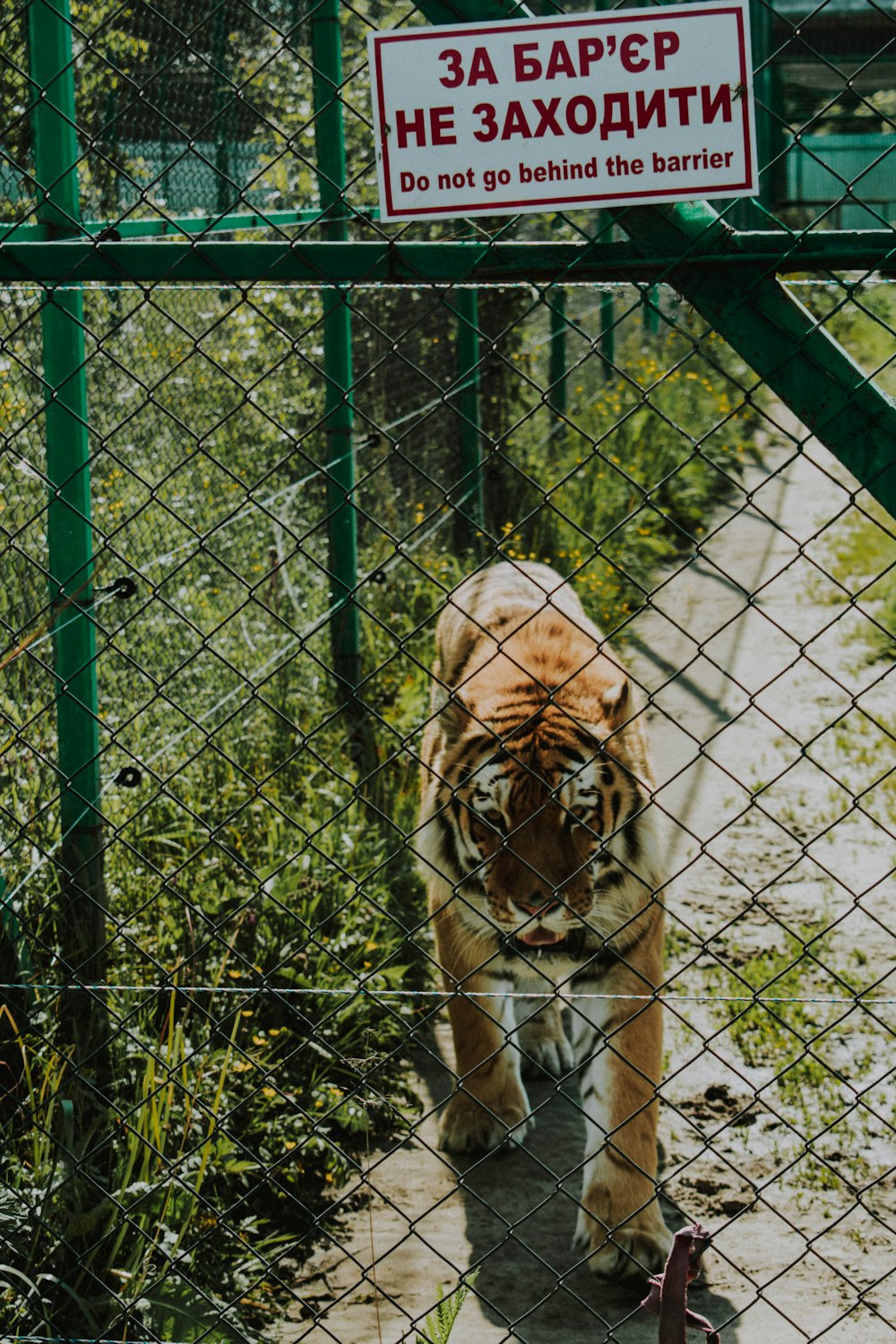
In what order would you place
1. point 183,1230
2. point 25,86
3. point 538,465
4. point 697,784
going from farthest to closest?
1. point 538,465
2. point 697,784
3. point 25,86
4. point 183,1230

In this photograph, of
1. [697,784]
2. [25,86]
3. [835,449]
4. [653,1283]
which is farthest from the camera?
[697,784]

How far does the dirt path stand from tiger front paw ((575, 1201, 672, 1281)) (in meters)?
0.04

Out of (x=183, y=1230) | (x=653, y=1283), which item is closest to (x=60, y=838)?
(x=183, y=1230)

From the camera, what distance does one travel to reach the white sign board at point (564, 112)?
1828 millimetres

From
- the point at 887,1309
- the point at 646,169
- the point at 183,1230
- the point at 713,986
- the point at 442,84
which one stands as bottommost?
the point at 887,1309

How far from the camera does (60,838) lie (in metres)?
2.93

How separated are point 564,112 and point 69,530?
4.86 ft

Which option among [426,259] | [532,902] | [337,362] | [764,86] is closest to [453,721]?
[532,902]

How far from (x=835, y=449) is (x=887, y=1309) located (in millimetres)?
1767

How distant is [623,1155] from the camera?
2.84 meters

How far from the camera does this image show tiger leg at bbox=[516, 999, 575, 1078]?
3752 mm

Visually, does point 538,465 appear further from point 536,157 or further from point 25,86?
point 536,157

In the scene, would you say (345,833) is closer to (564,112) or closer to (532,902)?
(532,902)

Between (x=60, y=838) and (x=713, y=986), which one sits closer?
(x=60, y=838)
